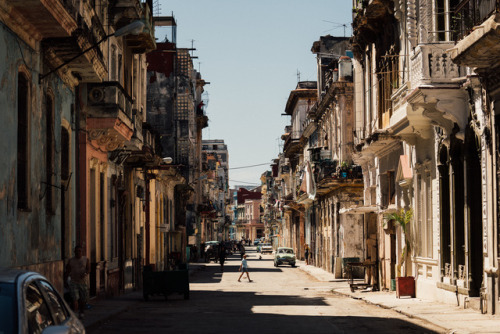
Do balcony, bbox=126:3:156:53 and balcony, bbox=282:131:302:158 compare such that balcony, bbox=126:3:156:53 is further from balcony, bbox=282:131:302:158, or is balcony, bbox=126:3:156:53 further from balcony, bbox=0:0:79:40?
balcony, bbox=282:131:302:158

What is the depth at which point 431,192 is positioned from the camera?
25000 millimetres

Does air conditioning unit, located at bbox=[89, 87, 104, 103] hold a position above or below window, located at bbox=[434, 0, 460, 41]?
below

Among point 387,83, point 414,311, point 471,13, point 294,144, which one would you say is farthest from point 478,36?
point 294,144

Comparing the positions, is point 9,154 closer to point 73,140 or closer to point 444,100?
point 73,140

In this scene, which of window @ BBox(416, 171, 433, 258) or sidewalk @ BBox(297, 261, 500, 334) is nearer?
sidewalk @ BBox(297, 261, 500, 334)

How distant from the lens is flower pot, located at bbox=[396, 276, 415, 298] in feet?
85.5

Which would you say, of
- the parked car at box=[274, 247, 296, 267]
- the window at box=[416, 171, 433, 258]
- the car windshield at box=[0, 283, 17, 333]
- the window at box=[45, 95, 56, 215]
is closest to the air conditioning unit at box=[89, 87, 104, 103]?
the window at box=[45, 95, 56, 215]

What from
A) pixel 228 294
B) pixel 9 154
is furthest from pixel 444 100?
pixel 228 294

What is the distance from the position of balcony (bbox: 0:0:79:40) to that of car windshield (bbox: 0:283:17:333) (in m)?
8.12

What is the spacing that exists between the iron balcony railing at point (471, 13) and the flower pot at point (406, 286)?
7.92 m

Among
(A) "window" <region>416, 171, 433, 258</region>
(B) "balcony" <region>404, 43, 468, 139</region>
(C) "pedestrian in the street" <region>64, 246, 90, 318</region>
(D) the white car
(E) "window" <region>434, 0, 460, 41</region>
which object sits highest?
(E) "window" <region>434, 0, 460, 41</region>

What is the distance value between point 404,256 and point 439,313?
742cm

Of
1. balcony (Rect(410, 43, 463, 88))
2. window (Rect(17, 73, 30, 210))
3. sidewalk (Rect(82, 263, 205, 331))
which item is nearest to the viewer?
window (Rect(17, 73, 30, 210))

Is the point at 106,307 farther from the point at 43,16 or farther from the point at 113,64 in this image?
the point at 43,16
